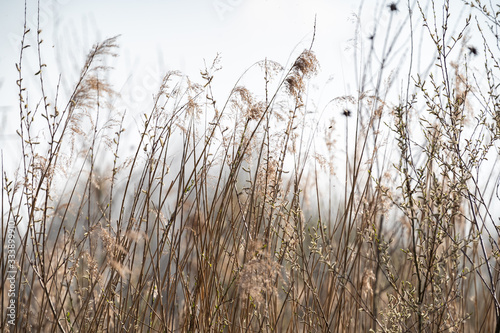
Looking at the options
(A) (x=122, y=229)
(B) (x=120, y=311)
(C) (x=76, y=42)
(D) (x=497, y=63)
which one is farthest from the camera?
(C) (x=76, y=42)

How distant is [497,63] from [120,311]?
4.88 feet

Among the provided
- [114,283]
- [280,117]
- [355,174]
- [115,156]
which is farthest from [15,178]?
[355,174]

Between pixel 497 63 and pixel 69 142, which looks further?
pixel 69 142

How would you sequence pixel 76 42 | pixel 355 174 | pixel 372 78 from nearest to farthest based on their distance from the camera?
pixel 355 174, pixel 372 78, pixel 76 42

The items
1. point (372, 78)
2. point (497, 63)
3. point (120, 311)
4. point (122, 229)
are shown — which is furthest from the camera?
point (372, 78)

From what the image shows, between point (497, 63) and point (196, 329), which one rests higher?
point (497, 63)

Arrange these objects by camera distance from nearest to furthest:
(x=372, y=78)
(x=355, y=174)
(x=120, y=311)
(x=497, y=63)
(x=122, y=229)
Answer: (x=497, y=63) < (x=120, y=311) < (x=122, y=229) < (x=355, y=174) < (x=372, y=78)

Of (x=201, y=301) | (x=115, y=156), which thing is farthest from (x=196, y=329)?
(x=115, y=156)

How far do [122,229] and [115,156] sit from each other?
0.28 m

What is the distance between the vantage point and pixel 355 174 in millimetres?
2027

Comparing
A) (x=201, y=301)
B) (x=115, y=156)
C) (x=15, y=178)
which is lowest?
(x=201, y=301)

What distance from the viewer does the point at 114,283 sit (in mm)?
1817

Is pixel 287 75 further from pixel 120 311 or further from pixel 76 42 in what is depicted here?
pixel 76 42

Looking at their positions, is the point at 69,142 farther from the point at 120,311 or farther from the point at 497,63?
the point at 497,63
